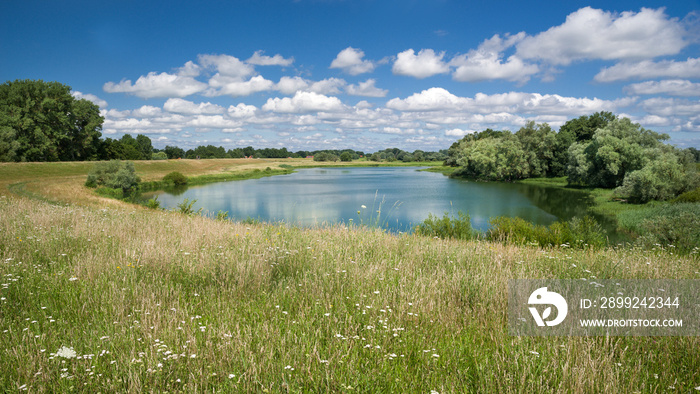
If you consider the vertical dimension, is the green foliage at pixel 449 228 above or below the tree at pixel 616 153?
below

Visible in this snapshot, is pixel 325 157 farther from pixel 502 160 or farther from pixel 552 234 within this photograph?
pixel 552 234

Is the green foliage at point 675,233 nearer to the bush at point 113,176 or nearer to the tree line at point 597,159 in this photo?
the tree line at point 597,159

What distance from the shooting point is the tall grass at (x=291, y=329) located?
9.63 feet

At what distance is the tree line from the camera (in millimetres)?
30688

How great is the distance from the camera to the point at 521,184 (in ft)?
193

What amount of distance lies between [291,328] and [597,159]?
163 ft

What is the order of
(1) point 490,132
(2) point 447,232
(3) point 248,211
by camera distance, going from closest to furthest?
(2) point 447,232 < (3) point 248,211 < (1) point 490,132

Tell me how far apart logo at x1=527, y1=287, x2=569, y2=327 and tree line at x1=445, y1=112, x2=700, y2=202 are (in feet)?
112

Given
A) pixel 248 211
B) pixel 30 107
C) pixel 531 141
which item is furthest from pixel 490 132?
pixel 30 107

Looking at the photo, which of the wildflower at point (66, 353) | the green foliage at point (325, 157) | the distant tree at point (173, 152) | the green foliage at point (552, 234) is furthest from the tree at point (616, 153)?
the distant tree at point (173, 152)

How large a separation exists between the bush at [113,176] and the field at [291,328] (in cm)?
4743

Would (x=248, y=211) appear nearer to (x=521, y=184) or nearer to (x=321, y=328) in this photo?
(x=321, y=328)

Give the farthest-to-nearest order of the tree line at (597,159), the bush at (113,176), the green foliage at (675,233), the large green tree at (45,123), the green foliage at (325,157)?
the green foliage at (325,157) < the large green tree at (45,123) < the bush at (113,176) < the tree line at (597,159) < the green foliage at (675,233)

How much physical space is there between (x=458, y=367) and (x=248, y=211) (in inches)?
1247
